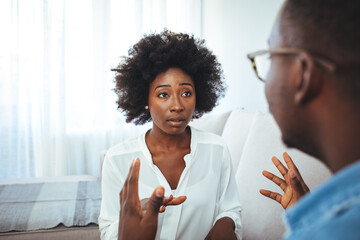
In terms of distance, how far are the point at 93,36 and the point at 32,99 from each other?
2.42 feet

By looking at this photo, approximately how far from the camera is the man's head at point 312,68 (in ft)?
1.91

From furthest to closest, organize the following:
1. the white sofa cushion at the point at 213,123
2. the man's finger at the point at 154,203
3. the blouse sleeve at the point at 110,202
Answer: the white sofa cushion at the point at 213,123, the blouse sleeve at the point at 110,202, the man's finger at the point at 154,203

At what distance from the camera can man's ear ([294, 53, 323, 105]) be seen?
0.62 metres

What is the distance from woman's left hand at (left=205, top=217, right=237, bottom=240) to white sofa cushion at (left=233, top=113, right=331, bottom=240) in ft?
0.68

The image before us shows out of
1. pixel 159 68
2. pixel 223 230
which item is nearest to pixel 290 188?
pixel 223 230

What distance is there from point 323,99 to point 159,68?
934 mm

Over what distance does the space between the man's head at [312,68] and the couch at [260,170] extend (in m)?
0.84

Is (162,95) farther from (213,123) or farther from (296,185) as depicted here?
(213,123)

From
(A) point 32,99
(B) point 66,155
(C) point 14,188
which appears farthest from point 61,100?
(C) point 14,188

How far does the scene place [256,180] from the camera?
1683 mm

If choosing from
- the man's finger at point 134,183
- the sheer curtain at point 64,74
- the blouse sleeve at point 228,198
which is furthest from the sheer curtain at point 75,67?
the man's finger at point 134,183

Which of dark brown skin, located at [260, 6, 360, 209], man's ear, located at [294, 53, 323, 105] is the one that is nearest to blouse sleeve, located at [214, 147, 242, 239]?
dark brown skin, located at [260, 6, 360, 209]

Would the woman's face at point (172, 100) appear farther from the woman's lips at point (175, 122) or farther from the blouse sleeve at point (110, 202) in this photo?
the blouse sleeve at point (110, 202)

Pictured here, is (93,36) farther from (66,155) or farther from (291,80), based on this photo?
(291,80)
